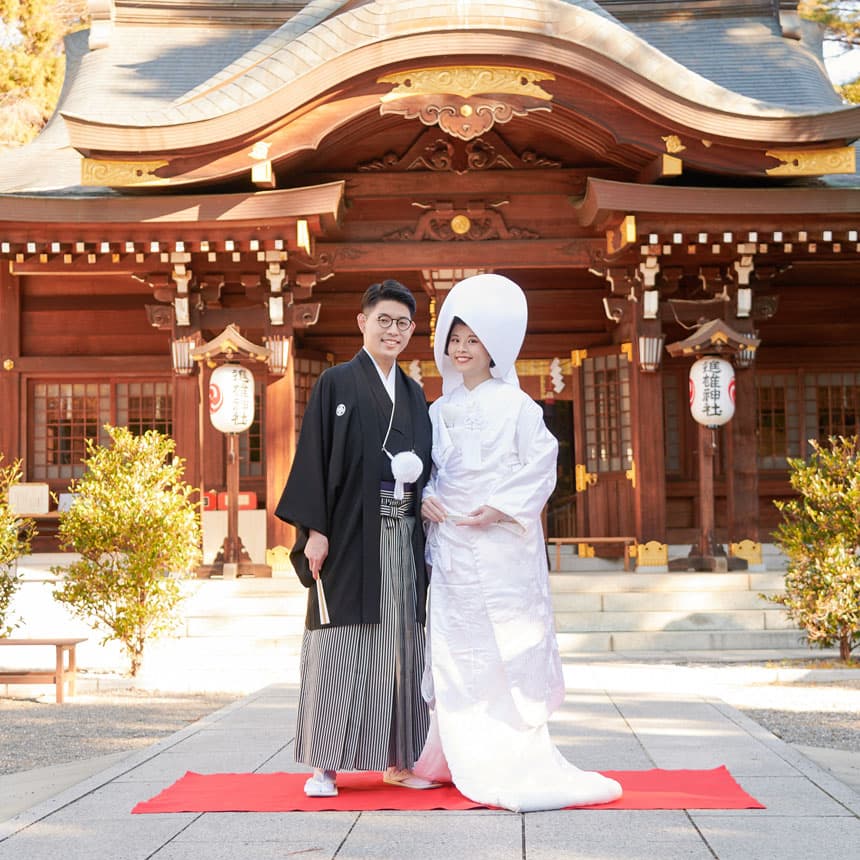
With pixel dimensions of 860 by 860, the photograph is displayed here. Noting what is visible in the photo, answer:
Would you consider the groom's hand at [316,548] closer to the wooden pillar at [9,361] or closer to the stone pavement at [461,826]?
the stone pavement at [461,826]

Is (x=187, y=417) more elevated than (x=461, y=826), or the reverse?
(x=187, y=417)

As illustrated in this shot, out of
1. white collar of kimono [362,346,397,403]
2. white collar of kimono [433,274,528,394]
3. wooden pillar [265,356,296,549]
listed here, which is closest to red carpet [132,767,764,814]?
white collar of kimono [362,346,397,403]

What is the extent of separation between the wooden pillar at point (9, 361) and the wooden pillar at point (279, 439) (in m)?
3.03

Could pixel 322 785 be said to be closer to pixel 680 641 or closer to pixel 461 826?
pixel 461 826

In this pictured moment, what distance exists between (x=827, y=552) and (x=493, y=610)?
5016 millimetres

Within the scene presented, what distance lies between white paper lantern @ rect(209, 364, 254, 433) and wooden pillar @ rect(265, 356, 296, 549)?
390mm

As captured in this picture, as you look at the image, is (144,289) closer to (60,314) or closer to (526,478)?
(60,314)

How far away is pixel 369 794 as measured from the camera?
440 centimetres

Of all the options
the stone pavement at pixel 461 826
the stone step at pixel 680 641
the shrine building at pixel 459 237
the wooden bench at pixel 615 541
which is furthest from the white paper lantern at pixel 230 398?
the stone pavement at pixel 461 826

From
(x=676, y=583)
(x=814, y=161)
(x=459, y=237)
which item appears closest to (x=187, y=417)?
(x=459, y=237)

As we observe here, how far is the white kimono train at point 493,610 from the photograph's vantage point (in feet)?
14.3

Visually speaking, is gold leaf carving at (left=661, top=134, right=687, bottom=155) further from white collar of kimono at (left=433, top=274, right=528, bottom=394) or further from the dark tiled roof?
white collar of kimono at (left=433, top=274, right=528, bottom=394)

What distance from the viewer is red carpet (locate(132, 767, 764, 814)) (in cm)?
411

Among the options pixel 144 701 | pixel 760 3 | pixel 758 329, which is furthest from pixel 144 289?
pixel 760 3
